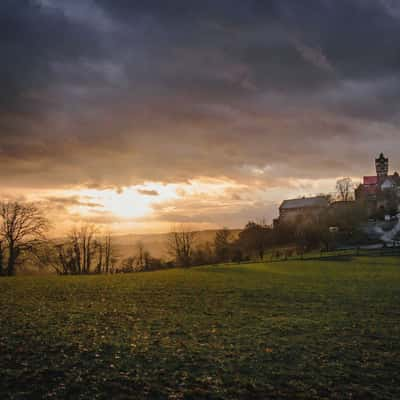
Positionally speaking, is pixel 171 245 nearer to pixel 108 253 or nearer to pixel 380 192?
pixel 108 253

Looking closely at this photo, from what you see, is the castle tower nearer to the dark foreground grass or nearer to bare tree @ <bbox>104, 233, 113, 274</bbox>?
bare tree @ <bbox>104, 233, 113, 274</bbox>

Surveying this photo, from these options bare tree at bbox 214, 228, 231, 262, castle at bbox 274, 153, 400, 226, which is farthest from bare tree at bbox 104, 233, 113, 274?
castle at bbox 274, 153, 400, 226

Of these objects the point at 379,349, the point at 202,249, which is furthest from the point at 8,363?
the point at 202,249

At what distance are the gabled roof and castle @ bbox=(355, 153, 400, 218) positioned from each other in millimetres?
12185

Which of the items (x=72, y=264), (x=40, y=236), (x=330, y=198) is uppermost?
(x=330, y=198)

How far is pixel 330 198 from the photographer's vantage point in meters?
146

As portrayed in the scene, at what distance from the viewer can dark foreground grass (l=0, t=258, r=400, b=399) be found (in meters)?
7.97

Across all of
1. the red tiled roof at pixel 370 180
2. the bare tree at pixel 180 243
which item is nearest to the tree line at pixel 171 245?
the bare tree at pixel 180 243

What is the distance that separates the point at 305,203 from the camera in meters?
144

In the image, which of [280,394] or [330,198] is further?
[330,198]

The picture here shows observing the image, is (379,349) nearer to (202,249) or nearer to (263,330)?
(263,330)

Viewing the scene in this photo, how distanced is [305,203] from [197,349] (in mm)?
139526

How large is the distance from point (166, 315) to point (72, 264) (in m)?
67.4

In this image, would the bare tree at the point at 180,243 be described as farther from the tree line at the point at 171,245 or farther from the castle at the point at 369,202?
the castle at the point at 369,202
